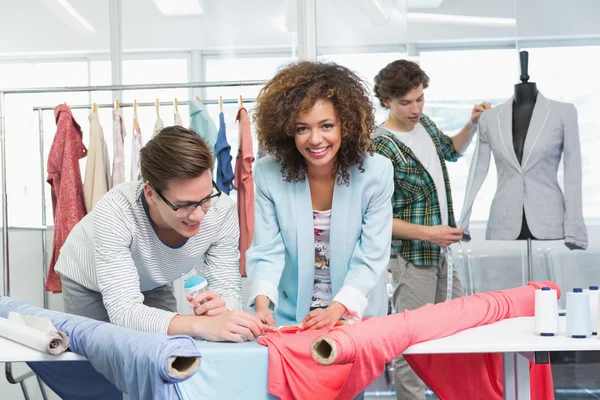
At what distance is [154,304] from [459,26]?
3.03 meters

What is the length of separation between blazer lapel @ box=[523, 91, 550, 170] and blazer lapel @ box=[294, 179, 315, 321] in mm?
1650

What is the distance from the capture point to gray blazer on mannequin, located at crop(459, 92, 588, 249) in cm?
350

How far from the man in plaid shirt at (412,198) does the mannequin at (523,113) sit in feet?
1.42

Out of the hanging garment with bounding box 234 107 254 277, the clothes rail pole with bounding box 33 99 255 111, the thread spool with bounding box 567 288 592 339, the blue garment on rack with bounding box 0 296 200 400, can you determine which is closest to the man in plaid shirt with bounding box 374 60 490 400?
the hanging garment with bounding box 234 107 254 277

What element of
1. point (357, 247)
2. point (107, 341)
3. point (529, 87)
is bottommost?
point (107, 341)

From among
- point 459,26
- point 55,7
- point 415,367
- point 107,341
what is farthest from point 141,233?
point 459,26

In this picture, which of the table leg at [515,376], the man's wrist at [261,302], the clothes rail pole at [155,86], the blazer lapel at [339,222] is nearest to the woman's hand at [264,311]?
the man's wrist at [261,302]

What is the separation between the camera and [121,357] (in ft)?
5.59

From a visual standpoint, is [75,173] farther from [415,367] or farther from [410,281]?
[415,367]

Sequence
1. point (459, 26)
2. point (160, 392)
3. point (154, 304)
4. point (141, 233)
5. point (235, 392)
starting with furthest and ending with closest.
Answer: point (459, 26), point (154, 304), point (141, 233), point (235, 392), point (160, 392)

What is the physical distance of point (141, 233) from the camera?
2.14 metres

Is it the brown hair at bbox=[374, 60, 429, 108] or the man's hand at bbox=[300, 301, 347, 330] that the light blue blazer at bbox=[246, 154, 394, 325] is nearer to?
the man's hand at bbox=[300, 301, 347, 330]

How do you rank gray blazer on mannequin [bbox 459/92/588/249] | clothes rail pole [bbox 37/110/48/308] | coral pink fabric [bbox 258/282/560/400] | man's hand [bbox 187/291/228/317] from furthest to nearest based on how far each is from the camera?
clothes rail pole [bbox 37/110/48/308]
gray blazer on mannequin [bbox 459/92/588/249]
man's hand [bbox 187/291/228/317]
coral pink fabric [bbox 258/282/560/400]

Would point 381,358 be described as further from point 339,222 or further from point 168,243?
point 168,243
